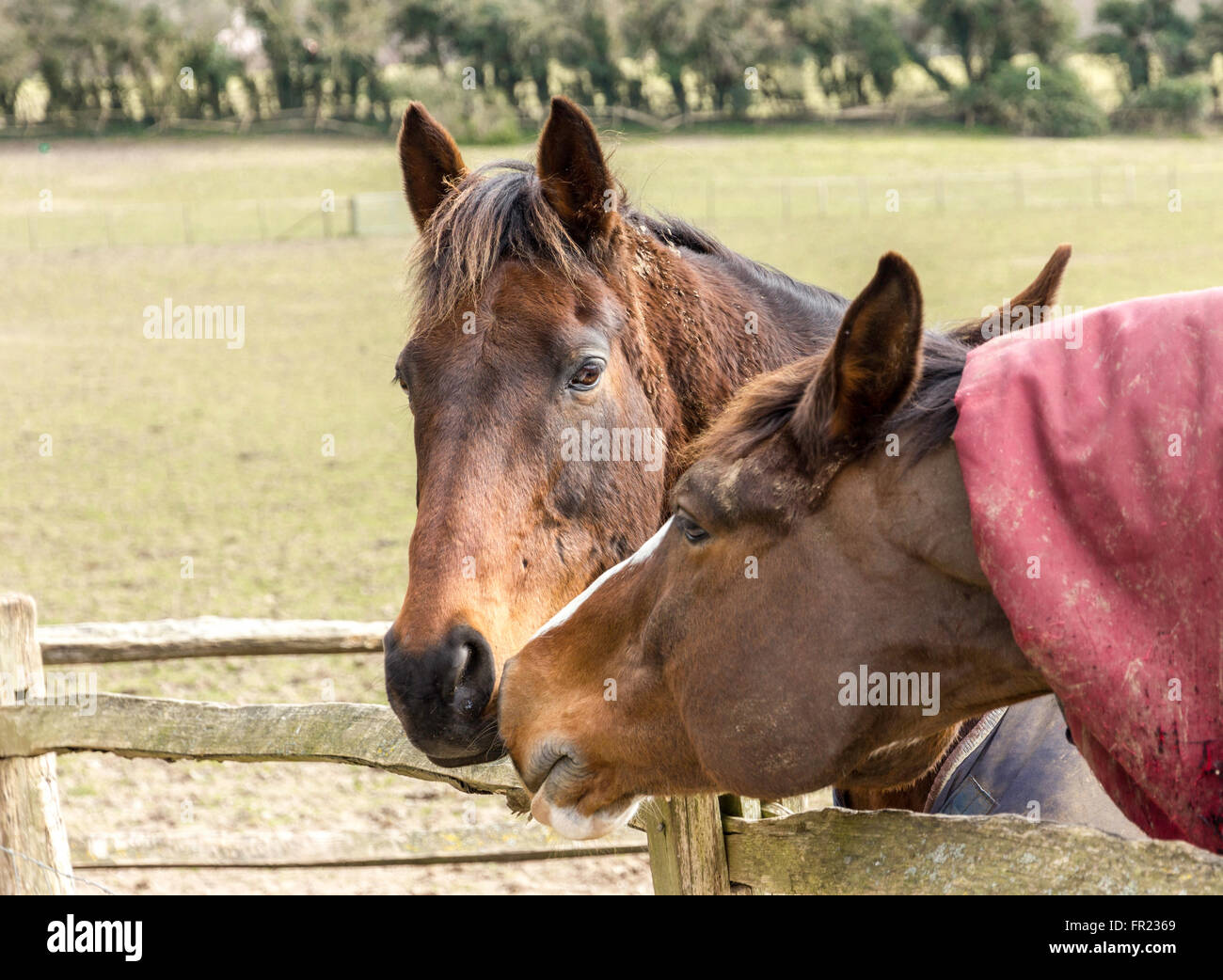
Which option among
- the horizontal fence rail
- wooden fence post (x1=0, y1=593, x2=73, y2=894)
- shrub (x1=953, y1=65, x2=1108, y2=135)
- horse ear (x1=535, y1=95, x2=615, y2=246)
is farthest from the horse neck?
shrub (x1=953, y1=65, x2=1108, y2=135)

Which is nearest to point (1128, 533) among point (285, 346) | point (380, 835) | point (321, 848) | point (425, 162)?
point (425, 162)

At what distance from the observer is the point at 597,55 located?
4600 centimetres

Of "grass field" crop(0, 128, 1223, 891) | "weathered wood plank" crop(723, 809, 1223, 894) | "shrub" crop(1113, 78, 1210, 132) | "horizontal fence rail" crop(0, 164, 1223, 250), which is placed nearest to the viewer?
"weathered wood plank" crop(723, 809, 1223, 894)

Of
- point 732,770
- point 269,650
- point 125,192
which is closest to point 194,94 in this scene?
point 125,192

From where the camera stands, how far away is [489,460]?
2.58m

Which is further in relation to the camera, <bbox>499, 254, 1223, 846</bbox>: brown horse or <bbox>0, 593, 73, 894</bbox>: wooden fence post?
<bbox>0, 593, 73, 894</bbox>: wooden fence post

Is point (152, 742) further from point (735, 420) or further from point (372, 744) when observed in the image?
point (735, 420)

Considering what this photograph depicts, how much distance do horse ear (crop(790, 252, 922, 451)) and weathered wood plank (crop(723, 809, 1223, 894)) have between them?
702 millimetres

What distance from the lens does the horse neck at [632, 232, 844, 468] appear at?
9.84ft

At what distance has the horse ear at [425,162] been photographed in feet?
10.2

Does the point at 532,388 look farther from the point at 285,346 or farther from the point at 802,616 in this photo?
the point at 285,346

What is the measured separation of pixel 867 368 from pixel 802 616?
39cm

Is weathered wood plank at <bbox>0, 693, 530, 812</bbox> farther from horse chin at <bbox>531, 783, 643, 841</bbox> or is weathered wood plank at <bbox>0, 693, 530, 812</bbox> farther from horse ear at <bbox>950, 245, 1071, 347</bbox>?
horse ear at <bbox>950, 245, 1071, 347</bbox>

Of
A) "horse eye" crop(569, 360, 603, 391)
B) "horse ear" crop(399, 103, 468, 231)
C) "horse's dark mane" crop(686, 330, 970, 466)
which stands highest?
"horse ear" crop(399, 103, 468, 231)
